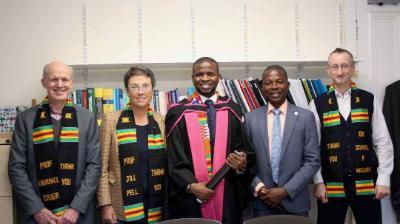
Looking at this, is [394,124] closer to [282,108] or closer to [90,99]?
[282,108]

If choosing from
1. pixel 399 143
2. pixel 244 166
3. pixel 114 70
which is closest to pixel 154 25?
pixel 114 70

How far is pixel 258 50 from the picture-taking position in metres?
3.26

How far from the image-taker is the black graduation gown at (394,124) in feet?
9.77

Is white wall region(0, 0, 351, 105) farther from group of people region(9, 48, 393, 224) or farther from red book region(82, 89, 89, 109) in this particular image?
group of people region(9, 48, 393, 224)

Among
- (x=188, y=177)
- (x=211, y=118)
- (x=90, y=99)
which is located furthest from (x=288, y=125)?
(x=90, y=99)

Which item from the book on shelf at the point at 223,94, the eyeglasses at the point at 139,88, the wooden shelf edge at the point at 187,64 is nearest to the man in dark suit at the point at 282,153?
the book on shelf at the point at 223,94

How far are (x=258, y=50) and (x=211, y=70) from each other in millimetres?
1155

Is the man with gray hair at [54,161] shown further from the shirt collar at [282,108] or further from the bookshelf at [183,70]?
the shirt collar at [282,108]

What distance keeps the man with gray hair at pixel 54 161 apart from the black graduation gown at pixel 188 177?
477mm

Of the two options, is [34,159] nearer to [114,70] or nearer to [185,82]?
[114,70]

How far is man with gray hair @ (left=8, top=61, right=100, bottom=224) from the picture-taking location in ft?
6.84

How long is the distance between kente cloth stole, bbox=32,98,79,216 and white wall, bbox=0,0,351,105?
3.36ft

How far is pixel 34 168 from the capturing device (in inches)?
83.7

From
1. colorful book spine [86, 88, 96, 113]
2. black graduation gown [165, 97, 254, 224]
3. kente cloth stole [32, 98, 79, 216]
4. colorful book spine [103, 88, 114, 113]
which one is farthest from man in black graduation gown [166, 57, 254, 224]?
colorful book spine [86, 88, 96, 113]
